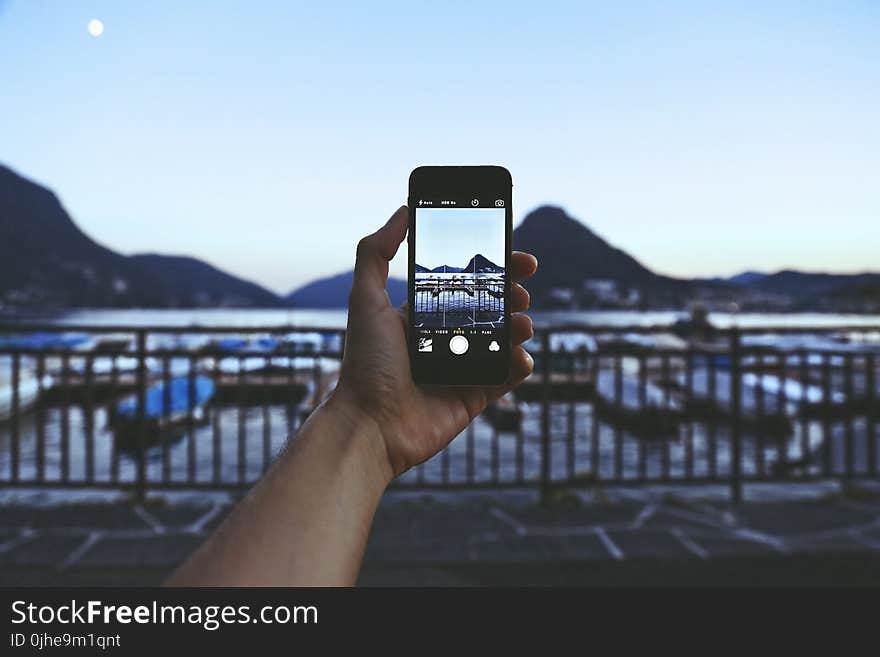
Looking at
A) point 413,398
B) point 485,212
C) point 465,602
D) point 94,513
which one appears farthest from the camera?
point 94,513

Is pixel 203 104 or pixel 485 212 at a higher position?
pixel 203 104

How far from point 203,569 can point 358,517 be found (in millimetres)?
234

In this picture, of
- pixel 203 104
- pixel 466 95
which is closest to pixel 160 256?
pixel 203 104

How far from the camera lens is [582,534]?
312cm

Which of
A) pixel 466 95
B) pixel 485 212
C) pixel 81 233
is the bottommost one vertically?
pixel 485 212

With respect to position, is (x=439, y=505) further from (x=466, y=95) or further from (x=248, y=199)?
(x=248, y=199)

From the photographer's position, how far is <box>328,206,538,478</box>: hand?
40.4 inches

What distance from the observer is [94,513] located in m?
3.45

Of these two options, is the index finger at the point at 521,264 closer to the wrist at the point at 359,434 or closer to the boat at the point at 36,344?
the wrist at the point at 359,434

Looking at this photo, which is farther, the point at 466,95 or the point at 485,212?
the point at 466,95

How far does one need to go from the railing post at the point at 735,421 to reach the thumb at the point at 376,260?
3682 mm

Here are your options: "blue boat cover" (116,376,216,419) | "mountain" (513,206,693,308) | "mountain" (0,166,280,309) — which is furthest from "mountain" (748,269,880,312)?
"mountain" (0,166,280,309)

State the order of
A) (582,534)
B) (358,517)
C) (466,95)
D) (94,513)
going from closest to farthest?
1. (358,517)
2. (582,534)
3. (94,513)
4. (466,95)

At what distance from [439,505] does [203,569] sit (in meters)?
3.18
